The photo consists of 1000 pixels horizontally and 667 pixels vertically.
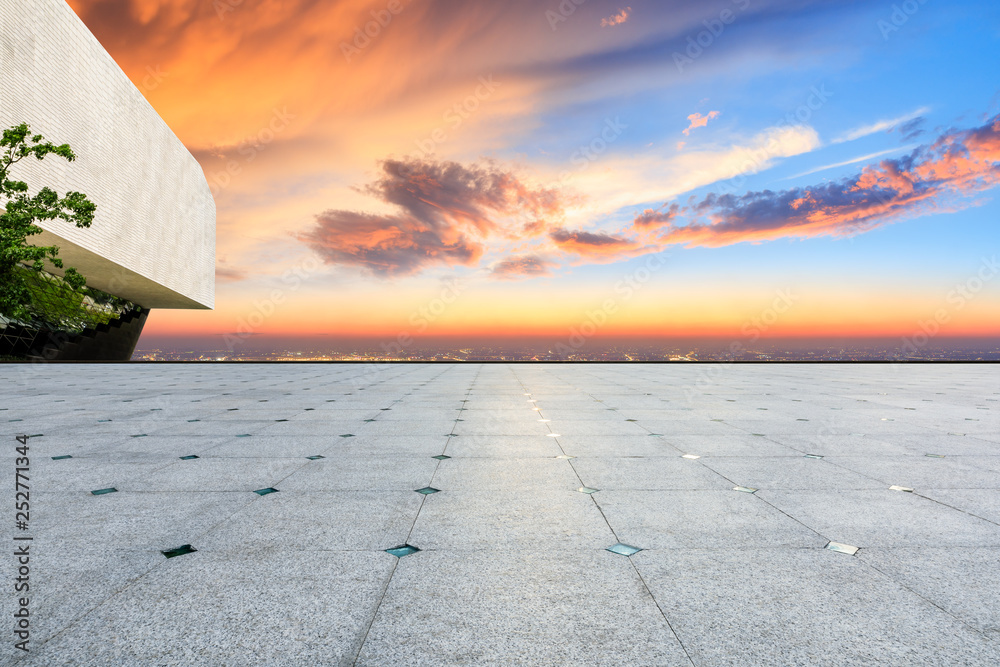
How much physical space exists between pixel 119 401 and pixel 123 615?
9916 millimetres

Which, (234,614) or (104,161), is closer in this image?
(234,614)

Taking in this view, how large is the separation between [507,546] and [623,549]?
0.72 metres

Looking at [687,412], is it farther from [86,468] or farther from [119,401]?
[119,401]

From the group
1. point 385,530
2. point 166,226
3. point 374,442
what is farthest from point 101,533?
point 166,226

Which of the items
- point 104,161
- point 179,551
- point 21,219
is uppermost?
point 104,161

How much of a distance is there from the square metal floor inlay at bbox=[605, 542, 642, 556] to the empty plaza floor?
4 centimetres

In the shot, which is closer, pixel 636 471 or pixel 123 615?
pixel 123 615

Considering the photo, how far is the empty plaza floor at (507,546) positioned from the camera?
2.16 meters

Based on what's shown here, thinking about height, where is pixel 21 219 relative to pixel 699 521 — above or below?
above

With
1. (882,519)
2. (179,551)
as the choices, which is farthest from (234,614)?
(882,519)

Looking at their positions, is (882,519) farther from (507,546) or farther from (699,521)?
(507,546)

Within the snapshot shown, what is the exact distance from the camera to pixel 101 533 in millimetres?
3320

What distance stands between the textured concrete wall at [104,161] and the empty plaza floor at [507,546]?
950 inches

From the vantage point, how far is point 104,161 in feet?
90.9
